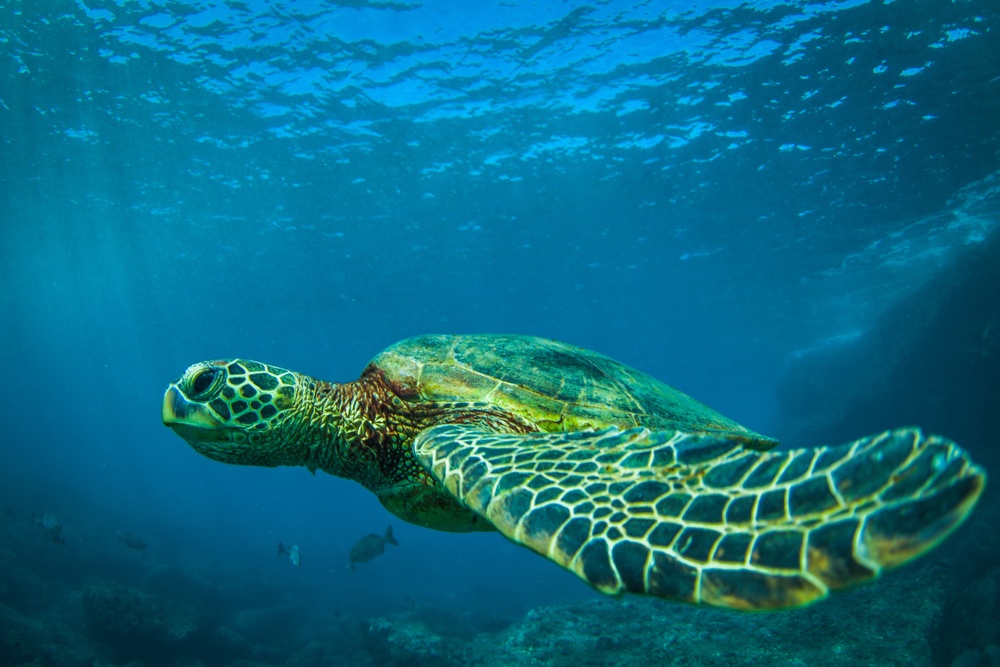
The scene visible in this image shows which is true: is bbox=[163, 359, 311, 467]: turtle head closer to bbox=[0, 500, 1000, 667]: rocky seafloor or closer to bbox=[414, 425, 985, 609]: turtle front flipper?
bbox=[414, 425, 985, 609]: turtle front flipper

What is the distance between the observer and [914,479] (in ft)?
4.22

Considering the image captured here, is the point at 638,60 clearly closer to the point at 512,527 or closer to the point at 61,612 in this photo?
the point at 512,527

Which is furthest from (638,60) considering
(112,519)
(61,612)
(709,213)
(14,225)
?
(112,519)

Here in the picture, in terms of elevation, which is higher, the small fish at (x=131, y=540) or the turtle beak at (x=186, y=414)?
the turtle beak at (x=186, y=414)

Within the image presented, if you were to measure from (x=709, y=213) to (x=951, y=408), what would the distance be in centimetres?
1026

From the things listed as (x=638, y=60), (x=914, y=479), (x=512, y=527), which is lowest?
(x=512, y=527)

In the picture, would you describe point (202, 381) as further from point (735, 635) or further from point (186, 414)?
point (735, 635)

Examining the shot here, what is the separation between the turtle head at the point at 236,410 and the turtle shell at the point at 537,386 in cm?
75

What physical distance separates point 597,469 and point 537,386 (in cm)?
156

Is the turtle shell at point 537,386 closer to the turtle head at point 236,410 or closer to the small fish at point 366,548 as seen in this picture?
the turtle head at point 236,410

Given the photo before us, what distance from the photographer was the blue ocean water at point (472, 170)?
12.0 metres

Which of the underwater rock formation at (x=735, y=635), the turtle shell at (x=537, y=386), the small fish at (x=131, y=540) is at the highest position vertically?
the turtle shell at (x=537, y=386)

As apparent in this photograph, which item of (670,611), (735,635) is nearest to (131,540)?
(670,611)

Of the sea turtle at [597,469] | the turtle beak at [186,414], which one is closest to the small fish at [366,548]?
the sea turtle at [597,469]
